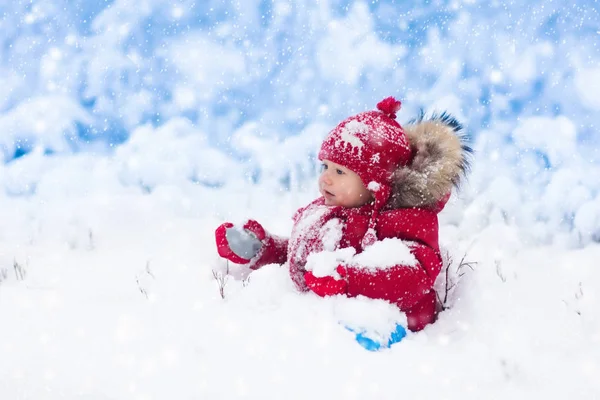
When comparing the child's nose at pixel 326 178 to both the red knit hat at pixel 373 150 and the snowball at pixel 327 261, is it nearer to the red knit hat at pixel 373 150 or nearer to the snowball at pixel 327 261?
the red knit hat at pixel 373 150

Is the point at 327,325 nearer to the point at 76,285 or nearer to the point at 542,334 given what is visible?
the point at 542,334

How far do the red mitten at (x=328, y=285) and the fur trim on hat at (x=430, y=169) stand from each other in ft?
2.09

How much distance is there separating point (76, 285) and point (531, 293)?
9.19 feet

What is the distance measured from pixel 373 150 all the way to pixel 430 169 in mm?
345

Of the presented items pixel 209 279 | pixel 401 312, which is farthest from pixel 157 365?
pixel 401 312

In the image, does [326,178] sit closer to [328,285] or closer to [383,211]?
[383,211]

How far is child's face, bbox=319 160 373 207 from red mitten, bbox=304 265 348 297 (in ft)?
1.85

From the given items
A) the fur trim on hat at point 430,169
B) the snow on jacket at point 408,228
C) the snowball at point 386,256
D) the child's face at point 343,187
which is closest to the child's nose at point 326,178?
the child's face at point 343,187

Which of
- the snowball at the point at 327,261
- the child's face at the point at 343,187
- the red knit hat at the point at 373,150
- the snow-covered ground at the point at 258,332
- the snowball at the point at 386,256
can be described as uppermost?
the red knit hat at the point at 373,150

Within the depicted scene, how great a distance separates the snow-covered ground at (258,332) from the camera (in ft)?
6.64

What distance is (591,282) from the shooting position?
10.6ft

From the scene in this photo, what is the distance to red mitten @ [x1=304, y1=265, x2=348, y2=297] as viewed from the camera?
2590 mm

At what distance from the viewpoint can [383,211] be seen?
117 inches

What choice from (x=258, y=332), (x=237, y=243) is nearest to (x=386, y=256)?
(x=258, y=332)
